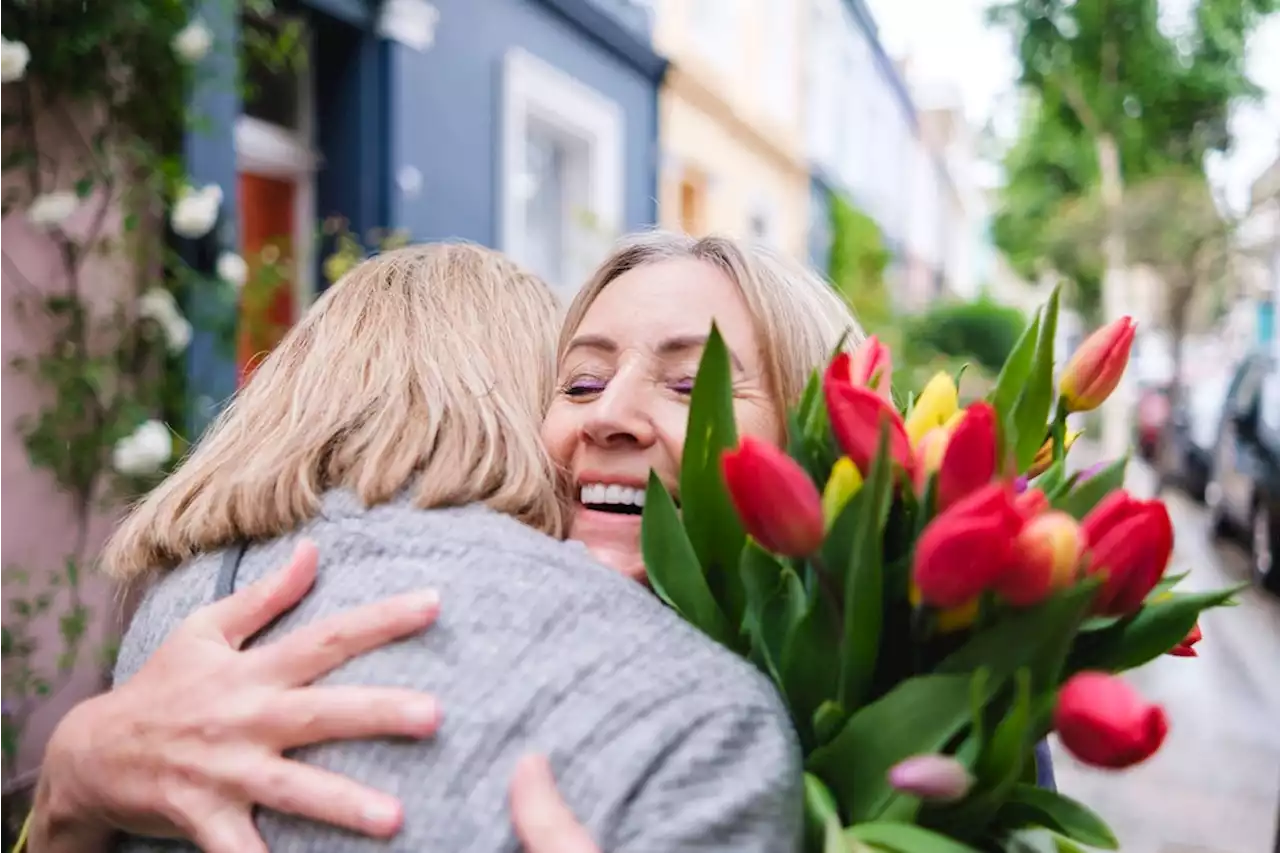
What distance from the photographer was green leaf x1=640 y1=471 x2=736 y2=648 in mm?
1075

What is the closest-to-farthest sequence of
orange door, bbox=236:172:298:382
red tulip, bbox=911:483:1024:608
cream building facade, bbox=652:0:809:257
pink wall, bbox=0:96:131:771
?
red tulip, bbox=911:483:1024:608
pink wall, bbox=0:96:131:771
orange door, bbox=236:172:298:382
cream building facade, bbox=652:0:809:257

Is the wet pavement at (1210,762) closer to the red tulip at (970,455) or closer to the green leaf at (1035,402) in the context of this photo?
the green leaf at (1035,402)

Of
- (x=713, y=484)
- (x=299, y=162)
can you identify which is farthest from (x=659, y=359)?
(x=299, y=162)

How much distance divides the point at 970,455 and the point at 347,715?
0.54 metres

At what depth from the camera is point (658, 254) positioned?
1528 mm

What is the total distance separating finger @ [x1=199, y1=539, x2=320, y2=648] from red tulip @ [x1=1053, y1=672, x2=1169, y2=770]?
657 mm

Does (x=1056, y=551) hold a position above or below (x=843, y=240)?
below

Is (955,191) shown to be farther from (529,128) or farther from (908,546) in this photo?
(908,546)

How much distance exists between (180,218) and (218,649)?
304cm

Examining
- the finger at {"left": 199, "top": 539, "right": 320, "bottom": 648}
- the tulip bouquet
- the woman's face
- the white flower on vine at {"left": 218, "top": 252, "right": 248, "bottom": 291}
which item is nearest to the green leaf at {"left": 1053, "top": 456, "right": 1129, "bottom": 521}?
the tulip bouquet

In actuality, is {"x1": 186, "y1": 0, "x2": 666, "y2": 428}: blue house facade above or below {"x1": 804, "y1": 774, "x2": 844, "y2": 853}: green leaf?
above

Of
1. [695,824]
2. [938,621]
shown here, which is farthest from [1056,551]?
[695,824]

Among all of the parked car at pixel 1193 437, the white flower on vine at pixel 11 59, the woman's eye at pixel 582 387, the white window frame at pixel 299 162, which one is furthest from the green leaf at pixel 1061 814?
the parked car at pixel 1193 437

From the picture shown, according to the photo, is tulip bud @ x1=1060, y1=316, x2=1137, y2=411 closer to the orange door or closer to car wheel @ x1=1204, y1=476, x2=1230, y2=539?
the orange door
